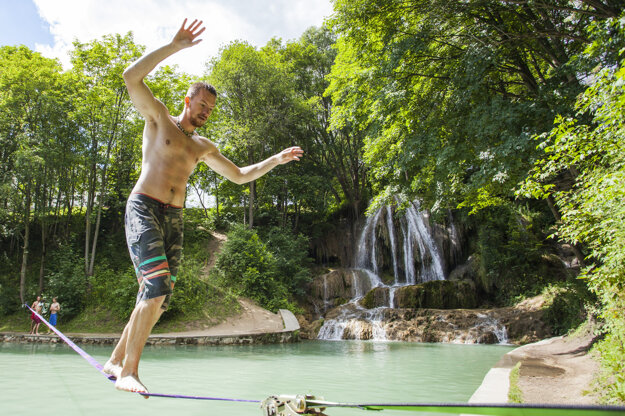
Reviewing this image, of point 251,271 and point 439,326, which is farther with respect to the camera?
point 251,271

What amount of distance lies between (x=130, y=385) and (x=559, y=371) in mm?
6260

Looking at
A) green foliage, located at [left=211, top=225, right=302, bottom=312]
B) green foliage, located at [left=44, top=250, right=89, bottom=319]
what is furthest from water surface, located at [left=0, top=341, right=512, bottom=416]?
green foliage, located at [left=211, top=225, right=302, bottom=312]

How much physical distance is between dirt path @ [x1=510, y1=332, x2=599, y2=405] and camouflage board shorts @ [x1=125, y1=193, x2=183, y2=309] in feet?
12.1

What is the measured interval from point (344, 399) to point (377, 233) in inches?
720

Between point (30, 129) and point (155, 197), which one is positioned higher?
point (30, 129)

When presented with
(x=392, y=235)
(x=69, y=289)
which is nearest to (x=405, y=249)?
(x=392, y=235)

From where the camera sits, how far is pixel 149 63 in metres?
2.35

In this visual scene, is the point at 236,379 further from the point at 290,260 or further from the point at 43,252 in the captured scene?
the point at 43,252

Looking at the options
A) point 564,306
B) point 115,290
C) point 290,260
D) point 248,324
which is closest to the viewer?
point 564,306

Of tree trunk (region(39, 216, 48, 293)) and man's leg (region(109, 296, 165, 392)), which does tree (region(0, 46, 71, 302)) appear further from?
man's leg (region(109, 296, 165, 392))

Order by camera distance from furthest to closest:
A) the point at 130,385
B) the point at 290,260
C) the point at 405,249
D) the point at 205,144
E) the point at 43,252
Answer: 1. the point at 405,249
2. the point at 290,260
3. the point at 43,252
4. the point at 205,144
5. the point at 130,385

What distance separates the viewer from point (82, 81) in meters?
17.2

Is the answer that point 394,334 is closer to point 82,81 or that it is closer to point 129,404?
point 129,404

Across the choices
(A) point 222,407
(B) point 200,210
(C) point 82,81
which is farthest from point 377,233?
(A) point 222,407
